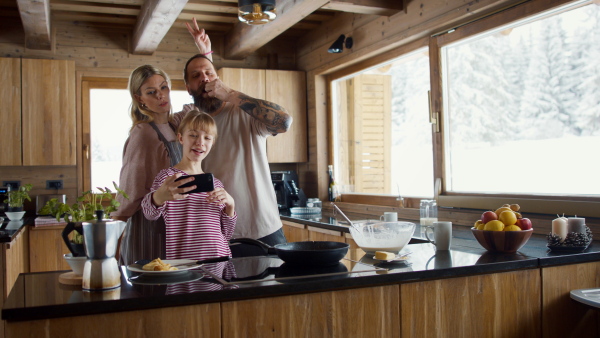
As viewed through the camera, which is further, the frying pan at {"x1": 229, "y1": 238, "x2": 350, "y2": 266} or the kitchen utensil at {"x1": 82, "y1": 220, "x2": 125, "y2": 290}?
the frying pan at {"x1": 229, "y1": 238, "x2": 350, "y2": 266}

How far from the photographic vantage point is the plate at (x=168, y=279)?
1.53m

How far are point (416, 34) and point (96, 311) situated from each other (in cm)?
290

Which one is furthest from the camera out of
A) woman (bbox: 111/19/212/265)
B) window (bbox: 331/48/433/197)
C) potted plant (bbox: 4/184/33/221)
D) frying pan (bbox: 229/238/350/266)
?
potted plant (bbox: 4/184/33/221)

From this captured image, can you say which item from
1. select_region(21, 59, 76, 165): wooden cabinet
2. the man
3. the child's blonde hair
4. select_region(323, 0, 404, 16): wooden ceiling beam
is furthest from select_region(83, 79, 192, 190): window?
the child's blonde hair

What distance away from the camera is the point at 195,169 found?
2.16m

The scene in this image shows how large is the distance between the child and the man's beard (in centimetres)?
38

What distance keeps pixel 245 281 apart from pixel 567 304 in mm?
1143

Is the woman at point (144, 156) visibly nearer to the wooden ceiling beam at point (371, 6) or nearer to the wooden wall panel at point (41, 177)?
the wooden ceiling beam at point (371, 6)

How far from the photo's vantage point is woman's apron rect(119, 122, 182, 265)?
2.26 meters

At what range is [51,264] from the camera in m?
4.34

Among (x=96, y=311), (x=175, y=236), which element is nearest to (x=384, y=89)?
(x=175, y=236)

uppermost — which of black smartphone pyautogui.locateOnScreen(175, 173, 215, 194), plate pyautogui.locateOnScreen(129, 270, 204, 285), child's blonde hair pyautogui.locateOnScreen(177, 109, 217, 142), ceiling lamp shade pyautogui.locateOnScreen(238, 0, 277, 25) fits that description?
ceiling lamp shade pyautogui.locateOnScreen(238, 0, 277, 25)

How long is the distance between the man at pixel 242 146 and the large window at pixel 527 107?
4.33 ft

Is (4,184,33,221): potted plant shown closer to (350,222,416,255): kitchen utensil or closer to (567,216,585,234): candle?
(350,222,416,255): kitchen utensil
